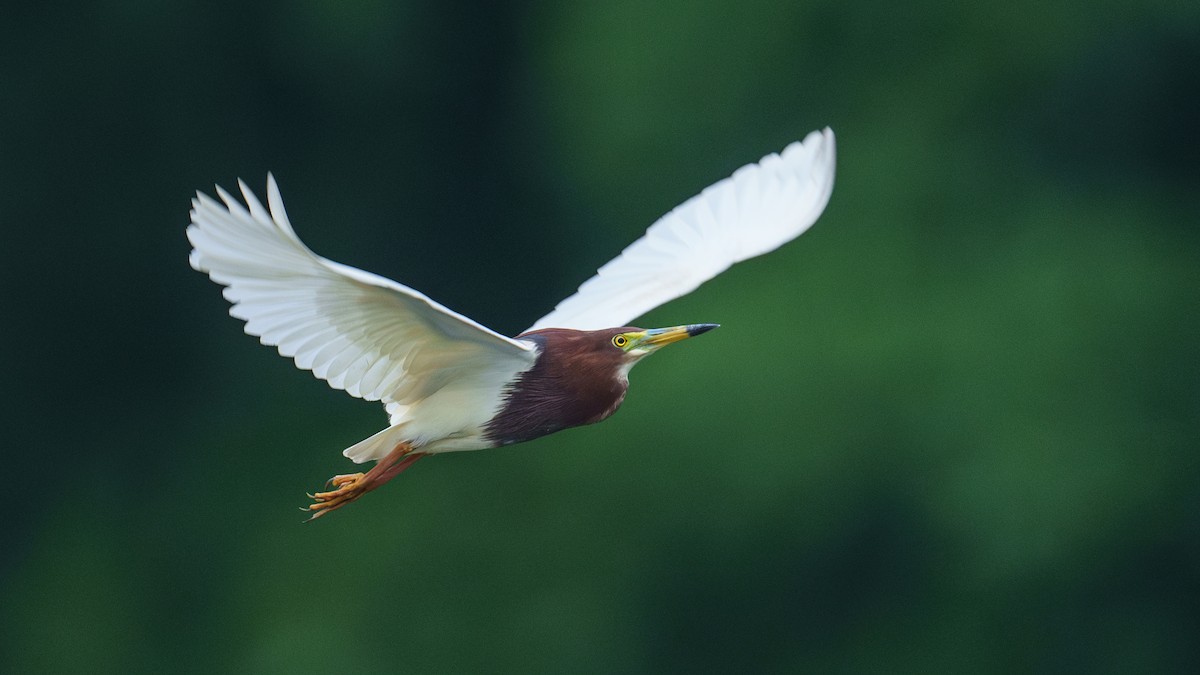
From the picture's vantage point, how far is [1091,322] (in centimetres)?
902

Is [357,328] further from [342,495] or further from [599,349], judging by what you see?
[599,349]

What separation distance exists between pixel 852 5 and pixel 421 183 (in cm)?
301

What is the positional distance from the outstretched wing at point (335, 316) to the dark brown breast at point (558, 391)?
0.18 ft

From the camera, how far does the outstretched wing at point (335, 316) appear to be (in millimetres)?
3584

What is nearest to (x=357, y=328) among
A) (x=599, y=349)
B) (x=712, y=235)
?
(x=599, y=349)

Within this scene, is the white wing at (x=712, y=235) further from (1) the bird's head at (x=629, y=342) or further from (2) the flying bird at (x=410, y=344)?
(1) the bird's head at (x=629, y=342)

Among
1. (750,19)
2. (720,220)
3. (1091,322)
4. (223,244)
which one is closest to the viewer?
(223,244)

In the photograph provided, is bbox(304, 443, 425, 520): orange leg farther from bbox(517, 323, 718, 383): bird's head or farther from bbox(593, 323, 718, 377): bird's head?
bbox(593, 323, 718, 377): bird's head

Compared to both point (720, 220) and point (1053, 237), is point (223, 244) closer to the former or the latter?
point (720, 220)

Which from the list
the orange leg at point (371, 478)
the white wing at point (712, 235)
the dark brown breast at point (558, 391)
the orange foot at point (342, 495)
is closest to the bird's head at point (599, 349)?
the dark brown breast at point (558, 391)

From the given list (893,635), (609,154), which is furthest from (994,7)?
(893,635)

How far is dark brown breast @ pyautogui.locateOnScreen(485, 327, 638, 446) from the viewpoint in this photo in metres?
4.22

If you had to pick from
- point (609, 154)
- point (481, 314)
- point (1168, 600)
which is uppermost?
point (609, 154)

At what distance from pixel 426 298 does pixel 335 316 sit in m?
0.37
